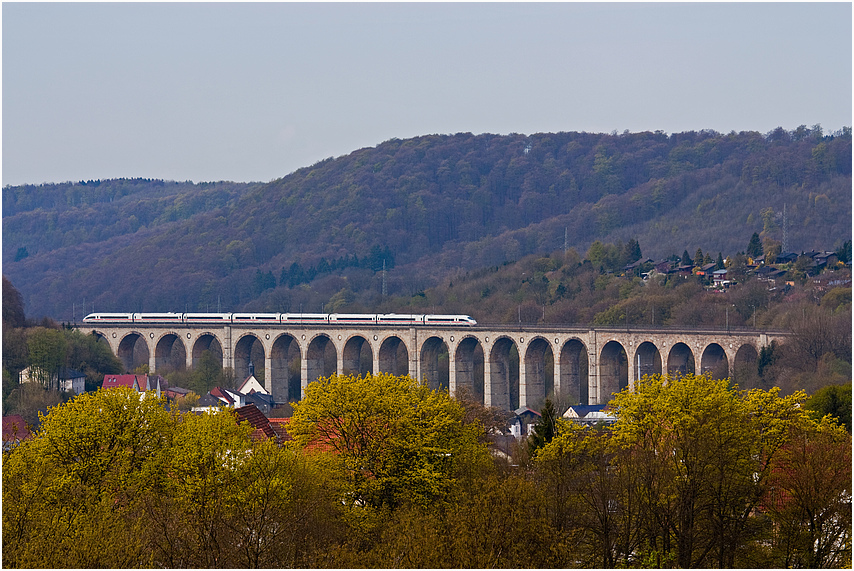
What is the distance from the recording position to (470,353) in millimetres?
93125

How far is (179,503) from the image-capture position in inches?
974

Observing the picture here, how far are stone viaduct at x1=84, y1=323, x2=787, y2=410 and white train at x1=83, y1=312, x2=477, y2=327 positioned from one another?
0.81 meters

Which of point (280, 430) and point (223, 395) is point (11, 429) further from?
point (223, 395)

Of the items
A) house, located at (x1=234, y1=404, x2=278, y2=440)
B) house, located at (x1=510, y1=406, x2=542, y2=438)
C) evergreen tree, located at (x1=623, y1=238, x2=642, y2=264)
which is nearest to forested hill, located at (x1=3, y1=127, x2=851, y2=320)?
evergreen tree, located at (x1=623, y1=238, x2=642, y2=264)

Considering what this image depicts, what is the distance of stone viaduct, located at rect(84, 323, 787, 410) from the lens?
78.6m

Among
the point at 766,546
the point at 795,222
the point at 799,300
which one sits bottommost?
the point at 766,546

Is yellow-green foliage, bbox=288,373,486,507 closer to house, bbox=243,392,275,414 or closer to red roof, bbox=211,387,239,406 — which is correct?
red roof, bbox=211,387,239,406

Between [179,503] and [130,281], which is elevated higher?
[130,281]

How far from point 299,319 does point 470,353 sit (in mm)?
18660

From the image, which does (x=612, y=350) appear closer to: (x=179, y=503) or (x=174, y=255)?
(x=179, y=503)

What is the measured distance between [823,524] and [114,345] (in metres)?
90.3

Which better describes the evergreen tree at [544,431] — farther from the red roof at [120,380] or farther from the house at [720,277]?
the house at [720,277]

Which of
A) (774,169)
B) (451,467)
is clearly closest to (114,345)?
(451,467)

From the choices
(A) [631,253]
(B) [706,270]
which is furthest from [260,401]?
(A) [631,253]
